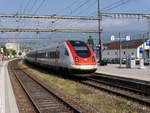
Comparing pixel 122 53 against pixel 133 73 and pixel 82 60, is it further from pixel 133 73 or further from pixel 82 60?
pixel 82 60

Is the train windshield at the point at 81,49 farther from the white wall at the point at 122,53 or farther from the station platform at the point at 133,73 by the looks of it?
the white wall at the point at 122,53

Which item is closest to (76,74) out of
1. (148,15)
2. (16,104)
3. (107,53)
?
(16,104)

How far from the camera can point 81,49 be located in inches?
698

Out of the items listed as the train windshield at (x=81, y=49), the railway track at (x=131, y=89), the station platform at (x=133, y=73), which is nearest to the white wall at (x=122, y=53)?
the station platform at (x=133, y=73)

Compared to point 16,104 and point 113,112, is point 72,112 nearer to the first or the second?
point 113,112

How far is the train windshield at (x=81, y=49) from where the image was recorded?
17.2 metres

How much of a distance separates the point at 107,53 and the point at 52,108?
238ft

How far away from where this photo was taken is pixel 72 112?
8.44 m

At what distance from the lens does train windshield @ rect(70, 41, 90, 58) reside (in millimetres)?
17216

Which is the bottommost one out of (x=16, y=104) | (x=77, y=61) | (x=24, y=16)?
(x=16, y=104)

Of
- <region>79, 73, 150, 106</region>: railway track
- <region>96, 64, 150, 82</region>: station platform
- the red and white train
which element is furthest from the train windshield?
<region>96, 64, 150, 82</region>: station platform

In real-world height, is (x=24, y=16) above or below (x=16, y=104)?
above

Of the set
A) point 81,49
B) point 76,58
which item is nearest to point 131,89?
point 76,58

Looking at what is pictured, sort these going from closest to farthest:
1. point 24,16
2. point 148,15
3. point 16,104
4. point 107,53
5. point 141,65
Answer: point 16,104 → point 141,65 → point 24,16 → point 148,15 → point 107,53
